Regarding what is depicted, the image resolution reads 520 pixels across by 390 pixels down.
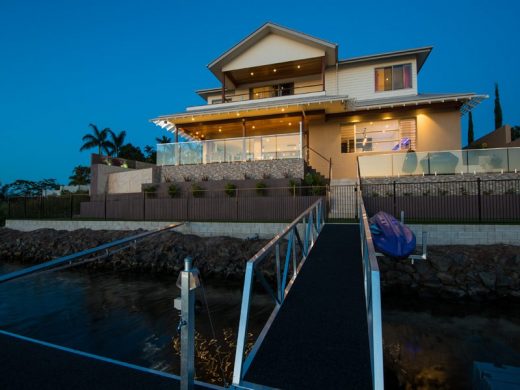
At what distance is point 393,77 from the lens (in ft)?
68.1

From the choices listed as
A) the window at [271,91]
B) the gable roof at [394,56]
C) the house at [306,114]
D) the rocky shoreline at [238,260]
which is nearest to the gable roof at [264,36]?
the house at [306,114]

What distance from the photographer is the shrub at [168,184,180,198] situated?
54.9 feet

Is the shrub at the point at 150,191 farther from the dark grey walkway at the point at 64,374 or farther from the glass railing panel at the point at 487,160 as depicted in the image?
the glass railing panel at the point at 487,160

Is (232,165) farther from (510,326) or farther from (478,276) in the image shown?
(510,326)

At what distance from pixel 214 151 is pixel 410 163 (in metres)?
10.7

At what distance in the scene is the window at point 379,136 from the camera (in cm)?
1930

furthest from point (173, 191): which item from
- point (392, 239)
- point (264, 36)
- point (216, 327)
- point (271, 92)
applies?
point (264, 36)

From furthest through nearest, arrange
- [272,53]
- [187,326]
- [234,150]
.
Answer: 1. [272,53]
2. [234,150]
3. [187,326]

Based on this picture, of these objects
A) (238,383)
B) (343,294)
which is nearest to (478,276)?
(343,294)

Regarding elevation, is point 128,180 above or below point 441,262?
above

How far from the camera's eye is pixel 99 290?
10.4 meters

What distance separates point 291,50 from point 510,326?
63.8 feet

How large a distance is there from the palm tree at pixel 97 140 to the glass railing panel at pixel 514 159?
45772 mm

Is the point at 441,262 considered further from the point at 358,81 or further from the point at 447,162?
the point at 358,81
